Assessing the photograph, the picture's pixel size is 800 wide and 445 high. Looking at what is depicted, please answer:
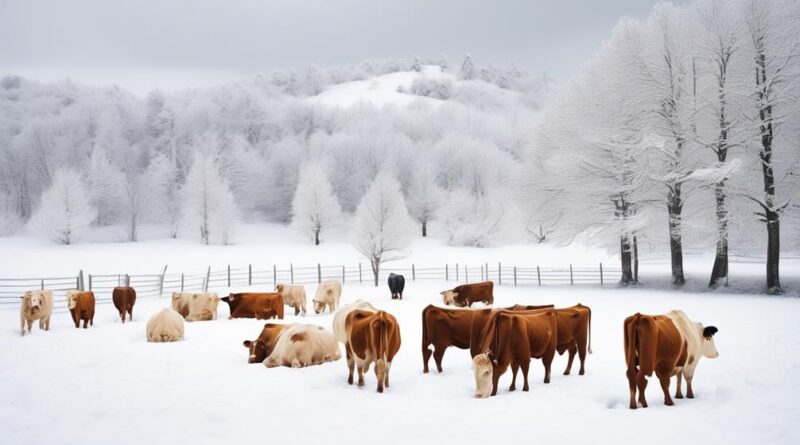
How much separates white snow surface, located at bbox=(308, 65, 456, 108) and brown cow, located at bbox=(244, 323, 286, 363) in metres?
86.3

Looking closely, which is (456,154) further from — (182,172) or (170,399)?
A: (170,399)

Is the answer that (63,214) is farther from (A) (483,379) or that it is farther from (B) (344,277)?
(A) (483,379)

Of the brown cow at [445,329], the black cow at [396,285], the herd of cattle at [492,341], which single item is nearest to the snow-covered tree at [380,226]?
the black cow at [396,285]

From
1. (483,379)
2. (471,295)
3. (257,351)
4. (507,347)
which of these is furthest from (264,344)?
(471,295)

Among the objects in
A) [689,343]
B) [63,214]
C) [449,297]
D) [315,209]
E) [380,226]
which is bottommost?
[449,297]

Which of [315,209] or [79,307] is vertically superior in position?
[315,209]

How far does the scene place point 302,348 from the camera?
29.7 feet

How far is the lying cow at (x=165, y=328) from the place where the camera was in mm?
11312

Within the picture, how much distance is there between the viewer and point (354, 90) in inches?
4749

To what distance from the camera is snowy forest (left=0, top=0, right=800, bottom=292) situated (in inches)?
745

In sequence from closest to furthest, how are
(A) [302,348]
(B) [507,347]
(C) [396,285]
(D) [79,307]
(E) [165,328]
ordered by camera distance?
(B) [507,347], (A) [302,348], (E) [165,328], (D) [79,307], (C) [396,285]

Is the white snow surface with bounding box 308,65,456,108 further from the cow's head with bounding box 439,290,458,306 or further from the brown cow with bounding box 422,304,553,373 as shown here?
the brown cow with bounding box 422,304,553,373

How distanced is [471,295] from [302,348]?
11048 mm

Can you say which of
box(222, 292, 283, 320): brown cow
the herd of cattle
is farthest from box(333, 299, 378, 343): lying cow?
box(222, 292, 283, 320): brown cow
